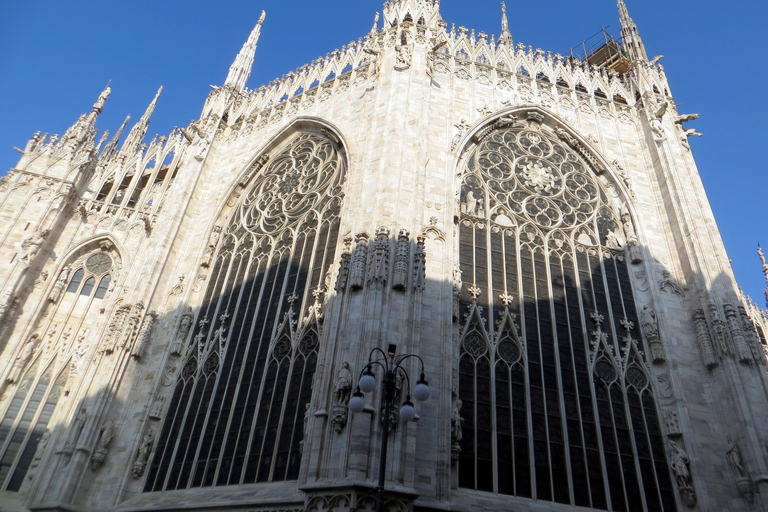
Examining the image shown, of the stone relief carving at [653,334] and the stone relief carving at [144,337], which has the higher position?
the stone relief carving at [653,334]

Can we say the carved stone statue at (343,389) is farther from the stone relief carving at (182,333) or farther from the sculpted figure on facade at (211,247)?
the sculpted figure on facade at (211,247)

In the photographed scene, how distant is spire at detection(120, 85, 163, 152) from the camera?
28794mm

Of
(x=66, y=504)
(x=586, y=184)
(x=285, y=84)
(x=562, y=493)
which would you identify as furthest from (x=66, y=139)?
(x=562, y=493)

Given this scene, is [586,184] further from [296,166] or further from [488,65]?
[296,166]

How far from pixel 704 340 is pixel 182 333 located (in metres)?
16.7

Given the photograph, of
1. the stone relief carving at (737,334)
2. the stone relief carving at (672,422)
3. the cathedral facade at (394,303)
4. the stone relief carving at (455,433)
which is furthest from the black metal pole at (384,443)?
the stone relief carving at (737,334)

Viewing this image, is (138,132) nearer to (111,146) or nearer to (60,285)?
(111,146)

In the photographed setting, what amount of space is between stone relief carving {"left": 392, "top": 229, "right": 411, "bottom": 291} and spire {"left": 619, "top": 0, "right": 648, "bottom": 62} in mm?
17138

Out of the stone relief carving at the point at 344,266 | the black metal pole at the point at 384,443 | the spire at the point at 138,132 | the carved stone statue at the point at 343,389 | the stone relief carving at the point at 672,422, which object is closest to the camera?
the black metal pole at the point at 384,443

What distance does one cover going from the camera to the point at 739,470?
1609cm

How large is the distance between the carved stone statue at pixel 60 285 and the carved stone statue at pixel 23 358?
1551 mm

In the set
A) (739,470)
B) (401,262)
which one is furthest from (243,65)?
(739,470)

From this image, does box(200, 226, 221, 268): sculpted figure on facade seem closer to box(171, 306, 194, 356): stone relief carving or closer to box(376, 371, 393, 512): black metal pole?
box(171, 306, 194, 356): stone relief carving

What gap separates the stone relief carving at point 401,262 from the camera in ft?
51.4
